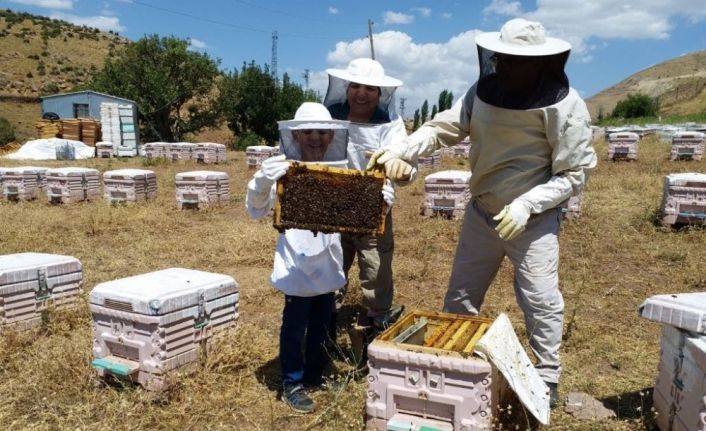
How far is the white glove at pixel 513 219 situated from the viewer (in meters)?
2.60

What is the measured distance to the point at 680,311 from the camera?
2486 mm

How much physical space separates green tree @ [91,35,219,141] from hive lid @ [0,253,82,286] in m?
25.5

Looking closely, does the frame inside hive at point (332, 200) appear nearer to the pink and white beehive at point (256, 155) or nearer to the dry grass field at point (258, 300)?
the dry grass field at point (258, 300)

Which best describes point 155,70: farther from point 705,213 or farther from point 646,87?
point 646,87

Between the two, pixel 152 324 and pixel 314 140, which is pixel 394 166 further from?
pixel 152 324

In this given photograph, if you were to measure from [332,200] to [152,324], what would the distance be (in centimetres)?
124

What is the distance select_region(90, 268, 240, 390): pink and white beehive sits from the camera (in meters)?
3.07

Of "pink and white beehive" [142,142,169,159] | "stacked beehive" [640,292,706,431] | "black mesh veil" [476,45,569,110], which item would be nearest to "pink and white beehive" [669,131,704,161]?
"stacked beehive" [640,292,706,431]

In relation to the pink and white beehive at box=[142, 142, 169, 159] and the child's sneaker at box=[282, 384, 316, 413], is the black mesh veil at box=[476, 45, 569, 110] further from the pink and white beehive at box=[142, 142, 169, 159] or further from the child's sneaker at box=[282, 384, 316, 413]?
the pink and white beehive at box=[142, 142, 169, 159]

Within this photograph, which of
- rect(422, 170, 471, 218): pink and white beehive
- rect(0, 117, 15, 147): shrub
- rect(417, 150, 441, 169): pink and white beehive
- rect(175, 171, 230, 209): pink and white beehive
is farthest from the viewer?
rect(0, 117, 15, 147): shrub


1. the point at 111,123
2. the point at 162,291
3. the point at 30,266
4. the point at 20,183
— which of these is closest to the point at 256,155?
the point at 20,183

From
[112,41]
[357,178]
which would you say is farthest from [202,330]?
[112,41]

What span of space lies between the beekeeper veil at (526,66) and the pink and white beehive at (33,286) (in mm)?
3516

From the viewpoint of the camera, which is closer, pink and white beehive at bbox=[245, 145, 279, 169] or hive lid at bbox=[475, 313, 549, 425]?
hive lid at bbox=[475, 313, 549, 425]
